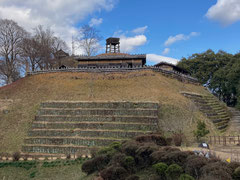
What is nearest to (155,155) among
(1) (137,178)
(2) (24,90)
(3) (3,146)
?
(1) (137,178)

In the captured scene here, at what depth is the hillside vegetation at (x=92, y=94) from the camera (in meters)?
23.6

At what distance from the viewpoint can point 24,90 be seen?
32.0 m

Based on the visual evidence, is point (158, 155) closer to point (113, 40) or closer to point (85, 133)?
point (85, 133)

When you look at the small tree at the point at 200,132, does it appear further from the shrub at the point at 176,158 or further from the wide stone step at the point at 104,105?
the shrub at the point at 176,158

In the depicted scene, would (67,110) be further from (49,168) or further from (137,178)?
(137,178)

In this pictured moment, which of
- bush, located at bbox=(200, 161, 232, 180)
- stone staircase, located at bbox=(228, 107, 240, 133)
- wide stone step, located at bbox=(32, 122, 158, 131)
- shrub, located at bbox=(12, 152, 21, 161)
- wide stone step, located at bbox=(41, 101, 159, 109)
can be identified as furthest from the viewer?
stone staircase, located at bbox=(228, 107, 240, 133)

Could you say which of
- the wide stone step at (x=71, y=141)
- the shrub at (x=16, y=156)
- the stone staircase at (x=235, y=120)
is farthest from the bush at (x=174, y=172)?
the stone staircase at (x=235, y=120)

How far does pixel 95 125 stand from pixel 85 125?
1178 millimetres

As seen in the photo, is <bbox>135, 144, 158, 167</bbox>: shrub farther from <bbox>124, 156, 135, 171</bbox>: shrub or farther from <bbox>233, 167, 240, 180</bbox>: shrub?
<bbox>233, 167, 240, 180</bbox>: shrub

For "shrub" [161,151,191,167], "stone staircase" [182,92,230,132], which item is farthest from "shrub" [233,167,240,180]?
"stone staircase" [182,92,230,132]

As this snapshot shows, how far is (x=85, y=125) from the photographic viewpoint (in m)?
22.8

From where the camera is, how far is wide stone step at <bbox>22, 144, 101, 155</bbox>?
810 inches

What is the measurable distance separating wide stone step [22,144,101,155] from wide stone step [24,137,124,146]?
20.2 inches

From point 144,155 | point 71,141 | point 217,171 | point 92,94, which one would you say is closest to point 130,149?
point 144,155
